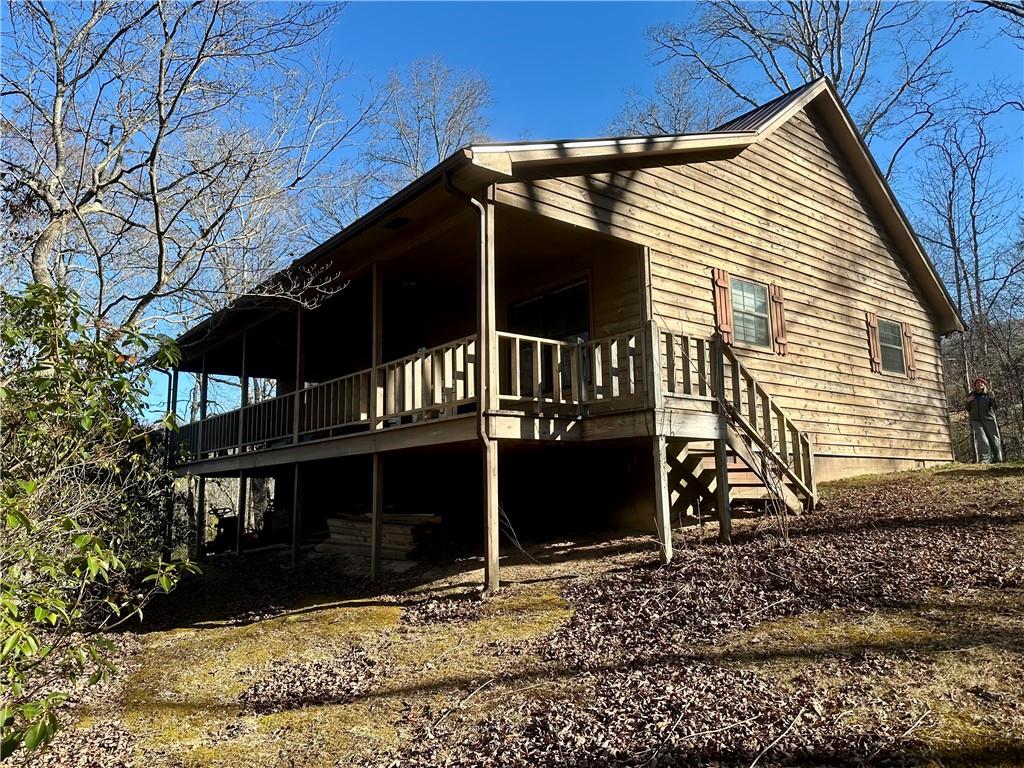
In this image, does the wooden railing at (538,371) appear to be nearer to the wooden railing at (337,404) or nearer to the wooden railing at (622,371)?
the wooden railing at (622,371)

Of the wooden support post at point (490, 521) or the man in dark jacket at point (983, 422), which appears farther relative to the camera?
the man in dark jacket at point (983, 422)

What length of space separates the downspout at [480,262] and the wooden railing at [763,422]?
9.34ft

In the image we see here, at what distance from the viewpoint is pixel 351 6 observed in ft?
39.8

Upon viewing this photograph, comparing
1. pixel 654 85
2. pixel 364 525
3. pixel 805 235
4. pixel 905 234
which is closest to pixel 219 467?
pixel 364 525

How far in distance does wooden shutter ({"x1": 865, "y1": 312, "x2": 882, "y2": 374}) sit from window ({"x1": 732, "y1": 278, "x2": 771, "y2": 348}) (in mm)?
3243

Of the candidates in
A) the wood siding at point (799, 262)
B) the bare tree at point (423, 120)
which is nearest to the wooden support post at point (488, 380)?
the wood siding at point (799, 262)

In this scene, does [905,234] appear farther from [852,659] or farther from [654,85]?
[654,85]

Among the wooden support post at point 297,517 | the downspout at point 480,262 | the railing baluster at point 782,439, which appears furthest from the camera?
the wooden support post at point 297,517

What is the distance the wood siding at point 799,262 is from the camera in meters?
10.2

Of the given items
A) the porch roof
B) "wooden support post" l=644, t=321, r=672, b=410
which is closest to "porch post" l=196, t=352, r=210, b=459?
the porch roof

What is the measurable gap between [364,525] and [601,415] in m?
5.64

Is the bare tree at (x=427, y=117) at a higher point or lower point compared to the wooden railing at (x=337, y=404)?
higher

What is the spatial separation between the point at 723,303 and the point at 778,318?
140 centimetres

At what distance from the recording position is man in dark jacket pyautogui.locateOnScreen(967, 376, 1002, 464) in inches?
535
